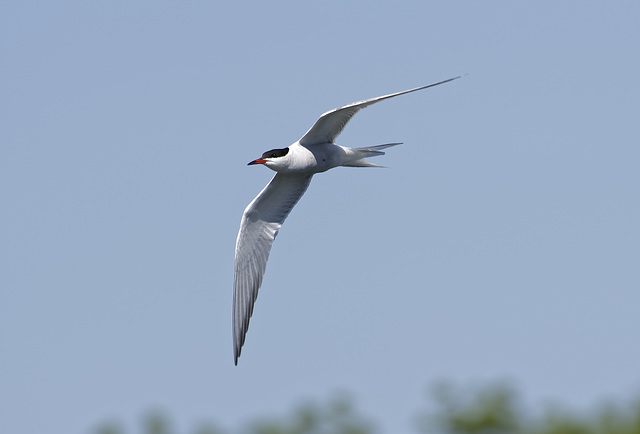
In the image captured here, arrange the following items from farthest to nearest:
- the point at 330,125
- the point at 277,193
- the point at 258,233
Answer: the point at 258,233
the point at 277,193
the point at 330,125

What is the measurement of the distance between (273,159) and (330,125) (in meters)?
0.72

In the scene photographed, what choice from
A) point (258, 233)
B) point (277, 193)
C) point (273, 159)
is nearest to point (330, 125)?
point (273, 159)

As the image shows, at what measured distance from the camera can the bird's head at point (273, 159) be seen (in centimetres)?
1255

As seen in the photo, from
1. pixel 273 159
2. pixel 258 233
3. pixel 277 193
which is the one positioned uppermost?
pixel 273 159

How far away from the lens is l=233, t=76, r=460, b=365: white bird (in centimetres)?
1259

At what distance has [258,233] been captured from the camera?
14.0m

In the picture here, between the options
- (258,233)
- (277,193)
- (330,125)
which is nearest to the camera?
(330,125)

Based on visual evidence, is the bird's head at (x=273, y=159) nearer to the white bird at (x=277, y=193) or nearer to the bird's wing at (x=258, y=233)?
the white bird at (x=277, y=193)

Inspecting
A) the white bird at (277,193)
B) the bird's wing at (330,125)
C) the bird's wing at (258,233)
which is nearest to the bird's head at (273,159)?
the white bird at (277,193)

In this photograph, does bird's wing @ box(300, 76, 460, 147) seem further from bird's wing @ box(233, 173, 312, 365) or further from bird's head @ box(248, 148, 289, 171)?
bird's wing @ box(233, 173, 312, 365)

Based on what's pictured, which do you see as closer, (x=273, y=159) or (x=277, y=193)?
(x=273, y=159)

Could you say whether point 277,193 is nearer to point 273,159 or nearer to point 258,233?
point 258,233

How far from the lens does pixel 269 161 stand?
12.5 m

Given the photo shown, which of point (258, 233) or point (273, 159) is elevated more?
→ point (273, 159)
